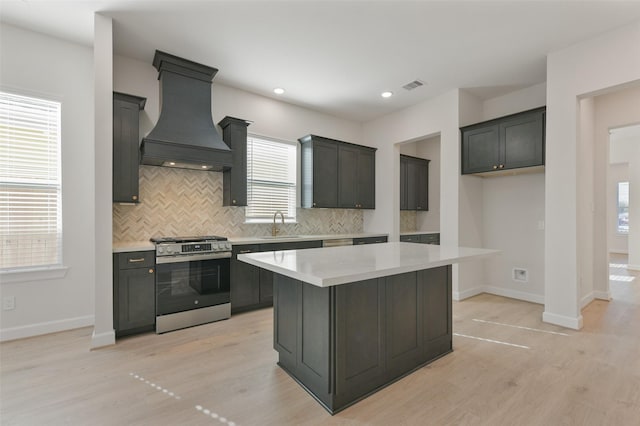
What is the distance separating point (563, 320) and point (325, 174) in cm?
359

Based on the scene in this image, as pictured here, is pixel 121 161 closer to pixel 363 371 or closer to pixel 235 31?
pixel 235 31

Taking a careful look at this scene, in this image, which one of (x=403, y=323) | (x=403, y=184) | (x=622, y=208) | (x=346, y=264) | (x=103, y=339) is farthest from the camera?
(x=622, y=208)

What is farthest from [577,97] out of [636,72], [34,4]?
[34,4]

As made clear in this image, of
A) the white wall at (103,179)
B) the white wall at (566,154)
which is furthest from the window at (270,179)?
the white wall at (566,154)

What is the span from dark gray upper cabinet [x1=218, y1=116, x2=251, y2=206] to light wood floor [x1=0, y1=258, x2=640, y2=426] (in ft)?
5.55

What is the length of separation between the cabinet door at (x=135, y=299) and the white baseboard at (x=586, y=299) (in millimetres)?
5311

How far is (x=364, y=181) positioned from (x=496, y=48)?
2.77 metres

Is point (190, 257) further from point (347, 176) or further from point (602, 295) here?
point (602, 295)

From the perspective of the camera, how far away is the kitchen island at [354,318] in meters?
1.92

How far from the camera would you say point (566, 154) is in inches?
132

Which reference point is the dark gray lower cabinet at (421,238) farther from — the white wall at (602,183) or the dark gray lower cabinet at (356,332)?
the dark gray lower cabinet at (356,332)

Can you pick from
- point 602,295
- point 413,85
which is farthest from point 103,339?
point 602,295

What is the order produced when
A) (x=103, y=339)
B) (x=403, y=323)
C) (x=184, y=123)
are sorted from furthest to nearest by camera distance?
(x=184, y=123), (x=103, y=339), (x=403, y=323)

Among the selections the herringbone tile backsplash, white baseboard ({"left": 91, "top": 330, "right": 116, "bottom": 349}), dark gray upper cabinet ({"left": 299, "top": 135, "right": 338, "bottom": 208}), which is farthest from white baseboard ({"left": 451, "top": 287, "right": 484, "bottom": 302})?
white baseboard ({"left": 91, "top": 330, "right": 116, "bottom": 349})
